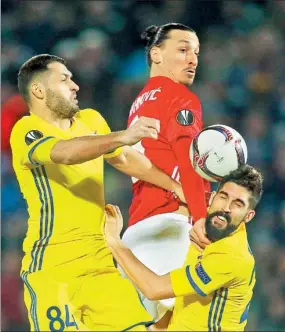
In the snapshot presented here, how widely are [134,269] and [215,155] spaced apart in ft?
2.44

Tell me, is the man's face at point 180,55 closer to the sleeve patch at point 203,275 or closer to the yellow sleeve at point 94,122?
the yellow sleeve at point 94,122

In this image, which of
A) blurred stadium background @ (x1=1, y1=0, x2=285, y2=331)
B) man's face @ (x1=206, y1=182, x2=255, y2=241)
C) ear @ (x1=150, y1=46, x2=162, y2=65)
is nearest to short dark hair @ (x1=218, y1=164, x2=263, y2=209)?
man's face @ (x1=206, y1=182, x2=255, y2=241)

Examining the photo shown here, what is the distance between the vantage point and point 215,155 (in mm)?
A: 4324

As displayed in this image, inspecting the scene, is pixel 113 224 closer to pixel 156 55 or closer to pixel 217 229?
pixel 217 229

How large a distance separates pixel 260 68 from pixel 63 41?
1.93 meters

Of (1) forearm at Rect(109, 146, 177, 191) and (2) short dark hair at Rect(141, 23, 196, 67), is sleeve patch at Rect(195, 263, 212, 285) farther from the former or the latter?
(2) short dark hair at Rect(141, 23, 196, 67)

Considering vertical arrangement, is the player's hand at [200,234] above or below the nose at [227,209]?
below

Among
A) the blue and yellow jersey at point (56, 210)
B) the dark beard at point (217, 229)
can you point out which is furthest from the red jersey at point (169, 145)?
the blue and yellow jersey at point (56, 210)

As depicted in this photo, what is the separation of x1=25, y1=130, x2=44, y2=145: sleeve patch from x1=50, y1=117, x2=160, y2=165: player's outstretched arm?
7.8 inches

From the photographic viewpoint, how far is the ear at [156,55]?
4912mm

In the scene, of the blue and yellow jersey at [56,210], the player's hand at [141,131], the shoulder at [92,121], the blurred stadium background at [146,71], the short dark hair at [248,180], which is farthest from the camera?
the blurred stadium background at [146,71]

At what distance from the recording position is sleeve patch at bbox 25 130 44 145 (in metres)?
4.07

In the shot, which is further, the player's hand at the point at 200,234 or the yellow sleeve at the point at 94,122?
the yellow sleeve at the point at 94,122

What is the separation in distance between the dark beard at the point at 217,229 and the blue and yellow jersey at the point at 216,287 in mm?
27
